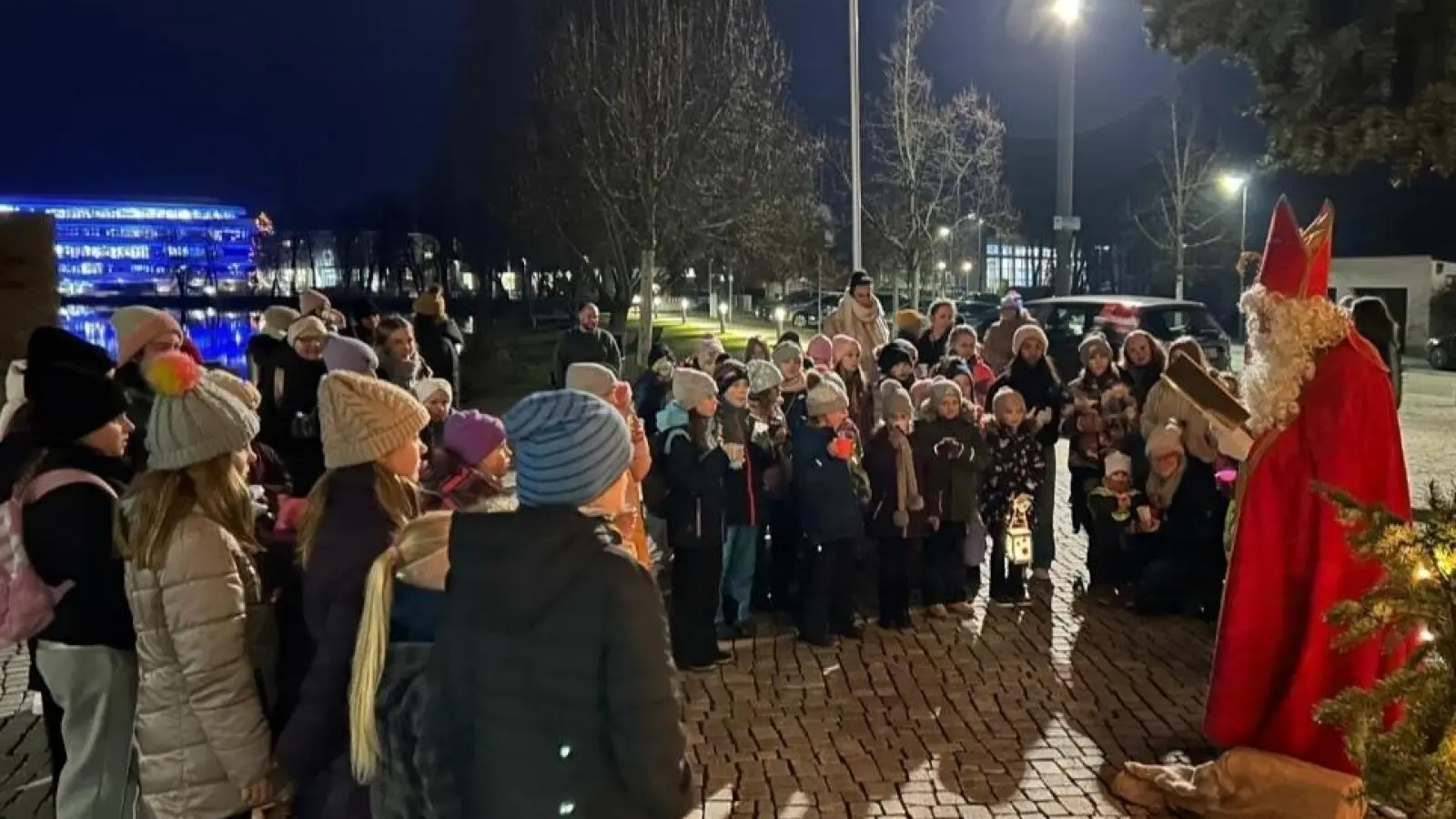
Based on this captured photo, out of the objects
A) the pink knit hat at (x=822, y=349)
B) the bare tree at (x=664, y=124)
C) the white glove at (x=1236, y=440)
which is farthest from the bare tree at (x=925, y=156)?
the white glove at (x=1236, y=440)

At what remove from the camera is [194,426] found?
12.2 feet

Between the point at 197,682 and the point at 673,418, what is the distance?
380 centimetres

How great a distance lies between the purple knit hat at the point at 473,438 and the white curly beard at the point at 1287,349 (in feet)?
10.1

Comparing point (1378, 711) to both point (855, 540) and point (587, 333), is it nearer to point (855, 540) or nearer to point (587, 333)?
point (855, 540)

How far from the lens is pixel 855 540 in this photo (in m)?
7.43

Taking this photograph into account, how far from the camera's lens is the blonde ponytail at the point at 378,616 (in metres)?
2.88

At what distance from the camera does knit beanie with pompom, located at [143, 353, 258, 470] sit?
12.1ft

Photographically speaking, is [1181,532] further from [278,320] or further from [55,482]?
[278,320]

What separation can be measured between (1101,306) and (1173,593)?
41.5 feet

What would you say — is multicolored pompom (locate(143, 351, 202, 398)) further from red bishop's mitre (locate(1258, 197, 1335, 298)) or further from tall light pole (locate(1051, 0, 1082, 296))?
tall light pole (locate(1051, 0, 1082, 296))

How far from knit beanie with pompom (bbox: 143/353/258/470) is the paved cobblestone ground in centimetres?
253

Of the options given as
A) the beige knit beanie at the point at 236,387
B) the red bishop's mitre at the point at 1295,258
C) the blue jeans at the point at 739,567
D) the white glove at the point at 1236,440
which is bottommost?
the blue jeans at the point at 739,567

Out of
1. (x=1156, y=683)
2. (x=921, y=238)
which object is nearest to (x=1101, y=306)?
(x=921, y=238)

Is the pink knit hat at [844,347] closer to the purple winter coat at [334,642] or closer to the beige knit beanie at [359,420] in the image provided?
the beige knit beanie at [359,420]
